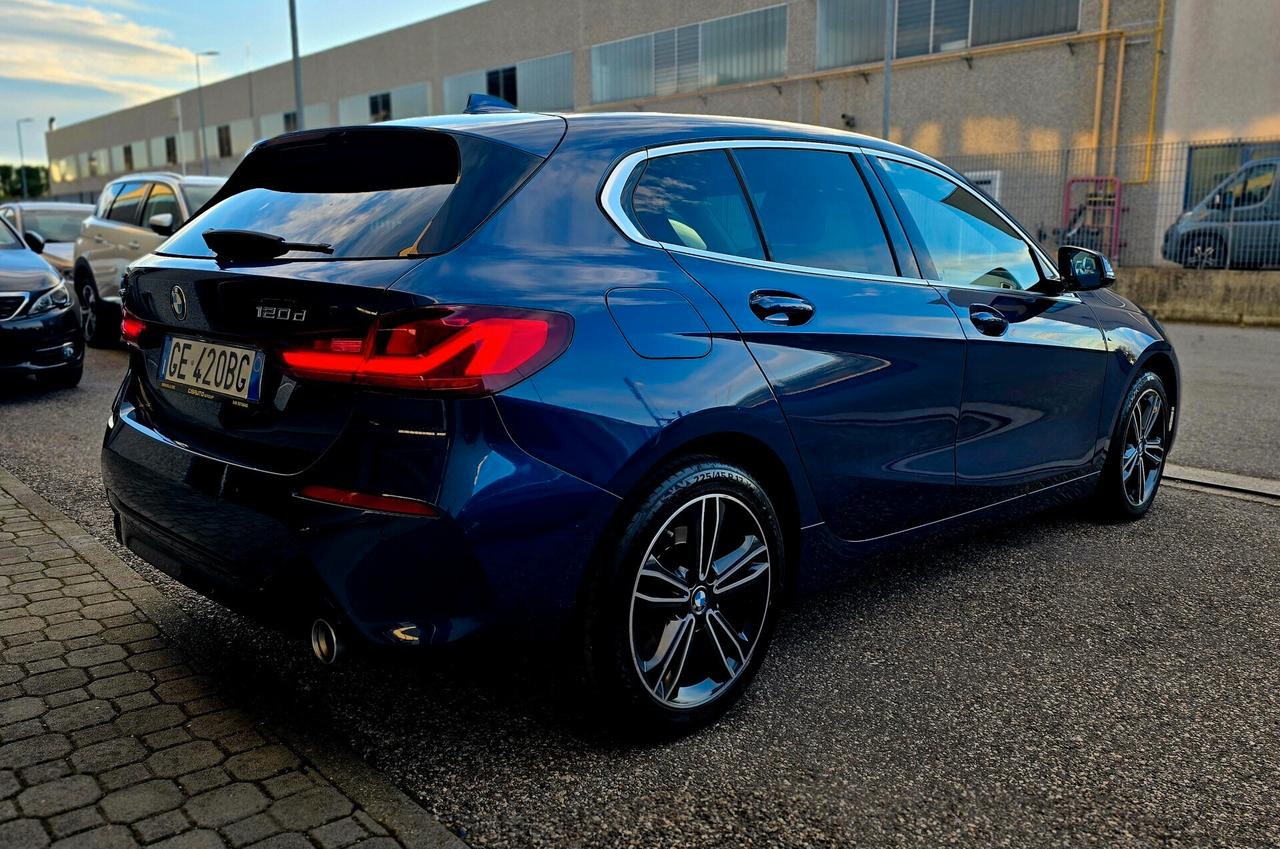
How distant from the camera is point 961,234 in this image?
3836 millimetres

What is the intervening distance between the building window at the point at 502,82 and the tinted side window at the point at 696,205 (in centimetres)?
3482

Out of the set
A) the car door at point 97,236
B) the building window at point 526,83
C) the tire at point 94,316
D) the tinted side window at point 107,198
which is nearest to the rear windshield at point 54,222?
the tinted side window at point 107,198

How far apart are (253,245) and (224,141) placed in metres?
57.6

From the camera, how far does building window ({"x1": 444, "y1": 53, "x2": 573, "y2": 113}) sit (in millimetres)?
34281

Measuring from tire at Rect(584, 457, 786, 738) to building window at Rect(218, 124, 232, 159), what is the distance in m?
56.5

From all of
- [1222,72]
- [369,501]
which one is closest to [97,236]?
[369,501]

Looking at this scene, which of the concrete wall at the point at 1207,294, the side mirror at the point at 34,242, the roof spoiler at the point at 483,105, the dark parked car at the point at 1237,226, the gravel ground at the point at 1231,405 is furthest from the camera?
the dark parked car at the point at 1237,226

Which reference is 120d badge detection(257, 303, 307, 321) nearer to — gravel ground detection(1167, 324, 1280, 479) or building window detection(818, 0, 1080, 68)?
gravel ground detection(1167, 324, 1280, 479)

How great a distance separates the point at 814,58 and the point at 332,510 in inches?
1079

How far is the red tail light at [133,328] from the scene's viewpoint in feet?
9.96

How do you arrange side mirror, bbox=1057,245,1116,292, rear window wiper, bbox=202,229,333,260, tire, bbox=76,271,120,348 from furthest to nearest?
tire, bbox=76,271,120,348, side mirror, bbox=1057,245,1116,292, rear window wiper, bbox=202,229,333,260

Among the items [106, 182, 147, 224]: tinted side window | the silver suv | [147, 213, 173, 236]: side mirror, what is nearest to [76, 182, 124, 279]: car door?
the silver suv

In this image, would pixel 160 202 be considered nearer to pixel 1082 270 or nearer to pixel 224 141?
pixel 1082 270

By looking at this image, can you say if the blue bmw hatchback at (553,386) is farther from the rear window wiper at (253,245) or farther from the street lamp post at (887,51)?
the street lamp post at (887,51)
